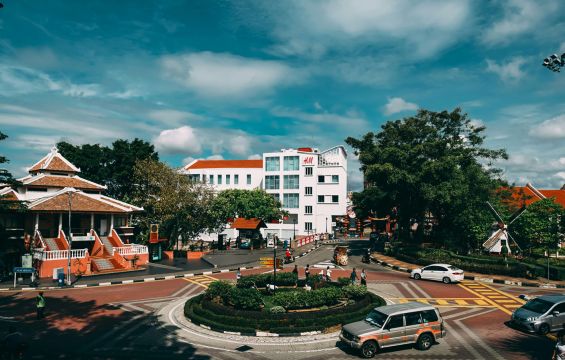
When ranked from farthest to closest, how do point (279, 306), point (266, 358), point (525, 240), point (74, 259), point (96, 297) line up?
point (525, 240), point (74, 259), point (96, 297), point (279, 306), point (266, 358)

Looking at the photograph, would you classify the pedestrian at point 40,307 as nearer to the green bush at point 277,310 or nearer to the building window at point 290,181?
the green bush at point 277,310

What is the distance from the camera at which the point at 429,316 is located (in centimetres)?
1730

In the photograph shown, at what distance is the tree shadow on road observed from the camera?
54.5 feet

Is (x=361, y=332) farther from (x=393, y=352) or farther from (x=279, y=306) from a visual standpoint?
(x=279, y=306)

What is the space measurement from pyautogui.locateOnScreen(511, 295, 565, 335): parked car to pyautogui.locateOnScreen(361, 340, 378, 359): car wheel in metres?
8.69

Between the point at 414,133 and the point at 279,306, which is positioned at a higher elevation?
the point at 414,133

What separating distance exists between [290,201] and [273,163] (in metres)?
8.86

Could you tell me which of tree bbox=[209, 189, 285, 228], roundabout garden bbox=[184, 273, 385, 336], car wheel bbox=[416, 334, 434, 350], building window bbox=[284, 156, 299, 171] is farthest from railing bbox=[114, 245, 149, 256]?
building window bbox=[284, 156, 299, 171]

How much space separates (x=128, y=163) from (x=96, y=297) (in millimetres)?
37179

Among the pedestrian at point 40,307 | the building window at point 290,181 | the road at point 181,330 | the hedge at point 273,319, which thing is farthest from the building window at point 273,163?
the pedestrian at point 40,307

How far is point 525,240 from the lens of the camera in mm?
46531

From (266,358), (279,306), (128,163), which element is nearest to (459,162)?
(279,306)

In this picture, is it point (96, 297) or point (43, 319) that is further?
point (96, 297)

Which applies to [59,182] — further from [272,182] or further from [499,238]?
[499,238]
